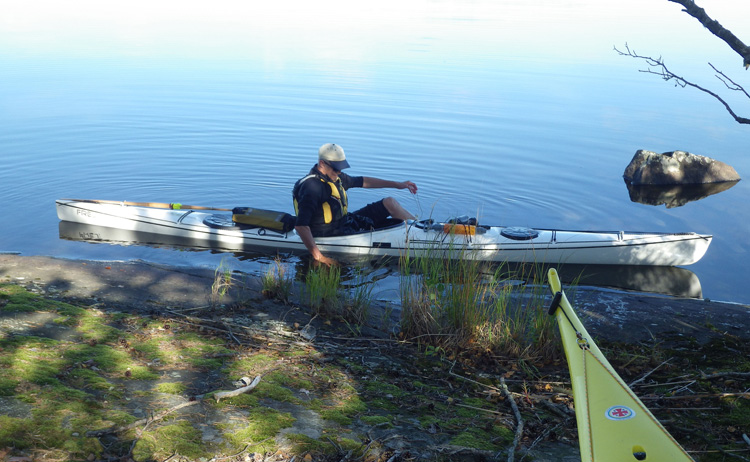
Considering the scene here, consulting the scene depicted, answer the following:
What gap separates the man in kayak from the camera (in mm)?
7957

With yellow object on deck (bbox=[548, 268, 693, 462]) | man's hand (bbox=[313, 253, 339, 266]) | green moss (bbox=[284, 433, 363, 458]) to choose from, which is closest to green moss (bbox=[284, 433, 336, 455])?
green moss (bbox=[284, 433, 363, 458])

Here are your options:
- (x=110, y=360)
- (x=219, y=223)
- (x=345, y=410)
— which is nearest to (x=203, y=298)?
(x=110, y=360)

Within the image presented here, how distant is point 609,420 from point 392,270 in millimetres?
6104

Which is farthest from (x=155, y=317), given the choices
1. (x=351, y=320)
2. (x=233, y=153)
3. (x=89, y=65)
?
(x=89, y=65)

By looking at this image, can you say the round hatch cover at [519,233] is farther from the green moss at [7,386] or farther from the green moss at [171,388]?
the green moss at [7,386]

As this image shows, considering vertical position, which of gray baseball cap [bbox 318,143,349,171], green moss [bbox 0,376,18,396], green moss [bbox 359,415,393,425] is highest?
gray baseball cap [bbox 318,143,349,171]

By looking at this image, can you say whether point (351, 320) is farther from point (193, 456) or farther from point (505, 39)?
point (505, 39)

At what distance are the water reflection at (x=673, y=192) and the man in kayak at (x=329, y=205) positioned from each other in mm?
6275

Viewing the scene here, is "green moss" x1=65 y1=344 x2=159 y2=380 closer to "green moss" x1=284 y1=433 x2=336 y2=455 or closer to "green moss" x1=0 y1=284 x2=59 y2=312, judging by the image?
"green moss" x1=0 y1=284 x2=59 y2=312

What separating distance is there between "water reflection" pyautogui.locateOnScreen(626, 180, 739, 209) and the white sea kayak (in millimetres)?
4221

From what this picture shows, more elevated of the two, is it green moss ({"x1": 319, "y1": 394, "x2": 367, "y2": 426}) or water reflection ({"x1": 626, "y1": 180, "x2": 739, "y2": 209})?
green moss ({"x1": 319, "y1": 394, "x2": 367, "y2": 426})

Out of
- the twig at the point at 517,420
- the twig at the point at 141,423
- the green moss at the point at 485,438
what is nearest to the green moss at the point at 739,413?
the twig at the point at 517,420

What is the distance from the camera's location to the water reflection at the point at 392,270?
8367 mm

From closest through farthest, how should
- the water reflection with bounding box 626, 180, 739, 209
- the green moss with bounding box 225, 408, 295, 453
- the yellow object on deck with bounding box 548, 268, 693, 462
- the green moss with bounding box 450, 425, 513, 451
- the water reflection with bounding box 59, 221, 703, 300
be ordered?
the yellow object on deck with bounding box 548, 268, 693, 462, the green moss with bounding box 225, 408, 295, 453, the green moss with bounding box 450, 425, 513, 451, the water reflection with bounding box 59, 221, 703, 300, the water reflection with bounding box 626, 180, 739, 209
